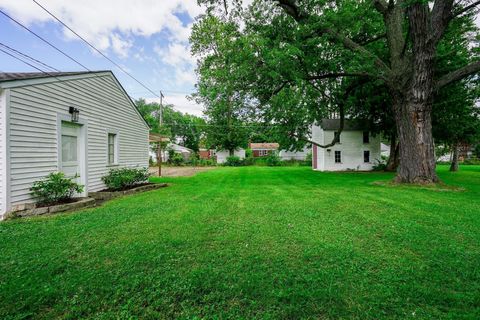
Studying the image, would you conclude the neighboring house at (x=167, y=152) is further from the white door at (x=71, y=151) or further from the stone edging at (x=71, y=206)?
the white door at (x=71, y=151)

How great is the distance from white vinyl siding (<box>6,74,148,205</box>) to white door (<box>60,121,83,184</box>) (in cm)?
29

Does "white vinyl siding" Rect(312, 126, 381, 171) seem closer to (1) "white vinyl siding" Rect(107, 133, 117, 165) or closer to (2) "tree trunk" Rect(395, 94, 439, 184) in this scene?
(2) "tree trunk" Rect(395, 94, 439, 184)

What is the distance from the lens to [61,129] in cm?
619

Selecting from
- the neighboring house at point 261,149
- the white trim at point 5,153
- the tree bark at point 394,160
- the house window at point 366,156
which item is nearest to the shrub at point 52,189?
the white trim at point 5,153

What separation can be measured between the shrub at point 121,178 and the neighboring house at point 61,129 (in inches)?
9.3

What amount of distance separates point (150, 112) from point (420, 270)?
5630 centimetres

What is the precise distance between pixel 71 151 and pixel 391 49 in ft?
42.2

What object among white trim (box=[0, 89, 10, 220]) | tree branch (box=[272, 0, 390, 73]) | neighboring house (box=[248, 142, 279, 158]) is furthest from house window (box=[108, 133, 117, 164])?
neighboring house (box=[248, 142, 279, 158])

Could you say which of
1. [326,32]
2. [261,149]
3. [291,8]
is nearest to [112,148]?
[291,8]

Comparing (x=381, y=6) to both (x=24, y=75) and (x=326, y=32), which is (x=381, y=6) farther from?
(x=24, y=75)

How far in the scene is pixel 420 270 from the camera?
246 centimetres

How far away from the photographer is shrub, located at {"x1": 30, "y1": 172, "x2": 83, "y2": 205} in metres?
5.28

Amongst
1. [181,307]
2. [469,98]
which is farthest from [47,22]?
[469,98]

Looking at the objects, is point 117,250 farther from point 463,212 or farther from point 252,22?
point 252,22
